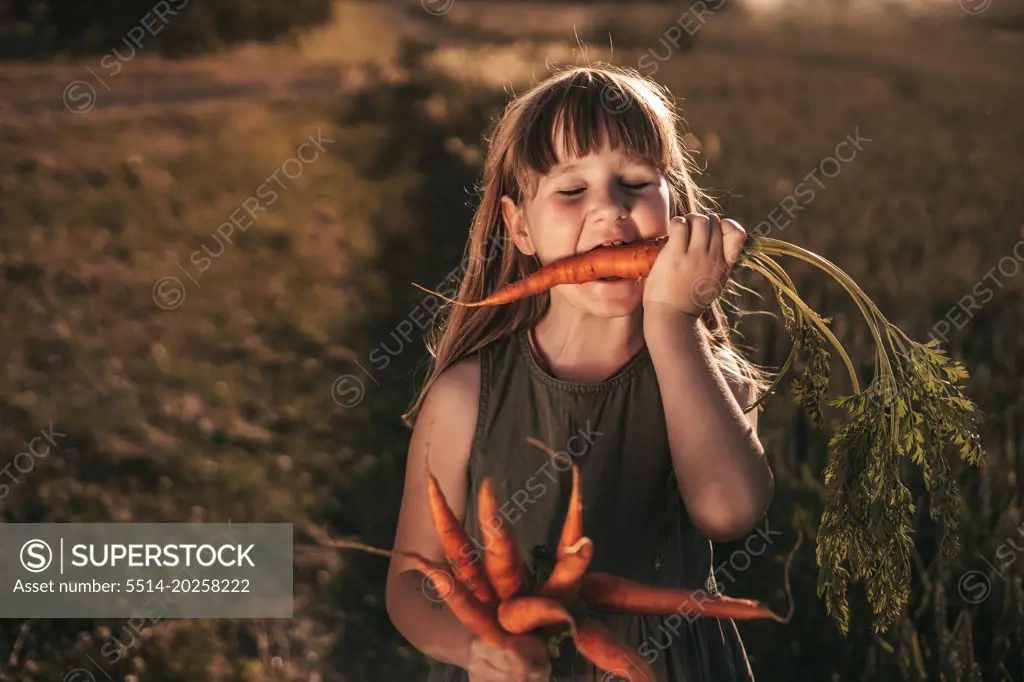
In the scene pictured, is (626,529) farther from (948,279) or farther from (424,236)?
(424,236)

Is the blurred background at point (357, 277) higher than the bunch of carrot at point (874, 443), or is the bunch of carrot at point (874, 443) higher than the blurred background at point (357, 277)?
the blurred background at point (357, 277)

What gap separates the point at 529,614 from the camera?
2738 mm

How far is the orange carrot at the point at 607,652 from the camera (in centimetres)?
275

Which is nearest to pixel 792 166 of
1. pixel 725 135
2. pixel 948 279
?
pixel 725 135

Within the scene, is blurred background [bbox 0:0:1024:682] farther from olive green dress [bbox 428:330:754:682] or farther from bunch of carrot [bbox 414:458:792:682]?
bunch of carrot [bbox 414:458:792:682]

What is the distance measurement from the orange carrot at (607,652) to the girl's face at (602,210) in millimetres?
648

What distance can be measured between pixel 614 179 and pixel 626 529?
A: 29.6 inches

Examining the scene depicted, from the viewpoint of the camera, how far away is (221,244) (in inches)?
374

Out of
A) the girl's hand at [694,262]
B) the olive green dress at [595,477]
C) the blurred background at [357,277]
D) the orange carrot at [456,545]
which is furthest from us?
the blurred background at [357,277]

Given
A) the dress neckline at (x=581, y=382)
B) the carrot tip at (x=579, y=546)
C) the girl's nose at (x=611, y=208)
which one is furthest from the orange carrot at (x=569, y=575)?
the girl's nose at (x=611, y=208)

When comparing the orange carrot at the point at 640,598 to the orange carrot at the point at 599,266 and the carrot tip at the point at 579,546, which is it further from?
the orange carrot at the point at 599,266

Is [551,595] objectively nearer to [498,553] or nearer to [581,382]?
[498,553]

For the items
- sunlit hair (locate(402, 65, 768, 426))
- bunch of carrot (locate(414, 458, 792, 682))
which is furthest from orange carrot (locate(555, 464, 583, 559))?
sunlit hair (locate(402, 65, 768, 426))

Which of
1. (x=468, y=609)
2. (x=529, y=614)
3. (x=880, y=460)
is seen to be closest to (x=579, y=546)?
(x=529, y=614)
